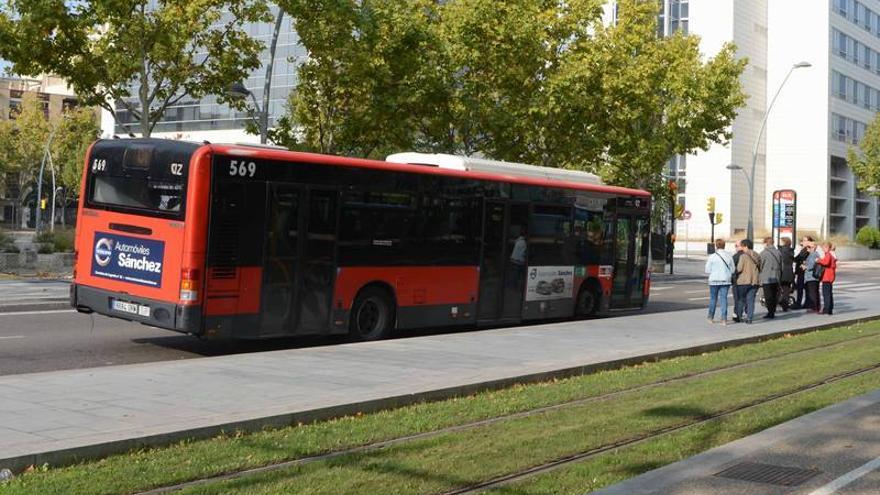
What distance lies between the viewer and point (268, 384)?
10211 mm

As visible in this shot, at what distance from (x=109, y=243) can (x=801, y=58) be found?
79.0m

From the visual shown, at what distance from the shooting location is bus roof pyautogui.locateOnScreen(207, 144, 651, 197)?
13641mm

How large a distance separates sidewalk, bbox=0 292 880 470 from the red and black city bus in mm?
917

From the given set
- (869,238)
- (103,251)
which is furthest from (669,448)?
(869,238)

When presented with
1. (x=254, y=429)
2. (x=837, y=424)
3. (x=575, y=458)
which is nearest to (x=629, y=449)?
(x=575, y=458)

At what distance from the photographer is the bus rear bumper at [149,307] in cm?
1266

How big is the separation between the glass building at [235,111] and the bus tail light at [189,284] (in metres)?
59.8

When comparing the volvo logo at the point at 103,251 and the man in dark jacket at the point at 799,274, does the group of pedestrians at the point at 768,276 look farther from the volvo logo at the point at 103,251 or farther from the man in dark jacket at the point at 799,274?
the volvo logo at the point at 103,251

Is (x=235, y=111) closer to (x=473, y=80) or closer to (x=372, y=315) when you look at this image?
(x=473, y=80)

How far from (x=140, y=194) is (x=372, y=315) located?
4120 mm

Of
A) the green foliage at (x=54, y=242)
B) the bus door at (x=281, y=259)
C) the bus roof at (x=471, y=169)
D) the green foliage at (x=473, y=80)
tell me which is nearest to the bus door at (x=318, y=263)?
the bus door at (x=281, y=259)

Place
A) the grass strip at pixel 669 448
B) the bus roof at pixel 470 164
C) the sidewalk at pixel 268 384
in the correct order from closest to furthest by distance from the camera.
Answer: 1. the grass strip at pixel 669 448
2. the sidewalk at pixel 268 384
3. the bus roof at pixel 470 164

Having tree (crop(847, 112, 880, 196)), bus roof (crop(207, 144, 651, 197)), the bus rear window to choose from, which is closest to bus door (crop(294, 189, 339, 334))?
bus roof (crop(207, 144, 651, 197))

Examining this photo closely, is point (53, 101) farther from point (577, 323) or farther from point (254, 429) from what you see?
point (254, 429)
